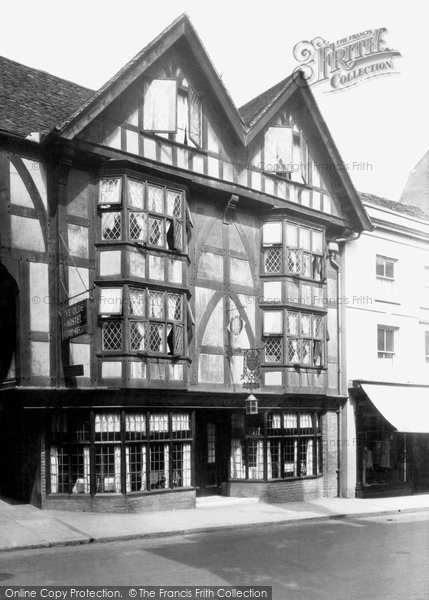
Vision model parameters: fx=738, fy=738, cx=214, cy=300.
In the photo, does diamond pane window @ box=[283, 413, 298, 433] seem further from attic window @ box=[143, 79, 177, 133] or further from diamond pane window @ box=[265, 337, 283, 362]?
attic window @ box=[143, 79, 177, 133]

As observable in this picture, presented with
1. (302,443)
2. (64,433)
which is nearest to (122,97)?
(64,433)

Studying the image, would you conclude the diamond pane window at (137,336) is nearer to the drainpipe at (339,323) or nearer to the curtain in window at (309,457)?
the curtain in window at (309,457)

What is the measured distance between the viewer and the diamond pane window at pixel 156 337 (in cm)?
1731

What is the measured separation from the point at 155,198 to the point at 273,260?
4.27 metres

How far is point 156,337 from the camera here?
17438 mm

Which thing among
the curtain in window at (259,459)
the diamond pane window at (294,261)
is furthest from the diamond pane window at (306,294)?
the curtain in window at (259,459)

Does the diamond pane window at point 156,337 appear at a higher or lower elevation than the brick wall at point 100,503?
higher

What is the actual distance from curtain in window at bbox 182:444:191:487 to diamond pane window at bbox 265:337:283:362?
3.52 m

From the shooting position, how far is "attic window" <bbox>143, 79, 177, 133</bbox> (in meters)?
17.9

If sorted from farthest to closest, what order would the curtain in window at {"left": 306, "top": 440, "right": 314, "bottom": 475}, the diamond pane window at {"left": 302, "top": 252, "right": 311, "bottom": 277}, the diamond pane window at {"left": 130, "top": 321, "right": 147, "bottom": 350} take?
the curtain in window at {"left": 306, "top": 440, "right": 314, "bottom": 475} → the diamond pane window at {"left": 302, "top": 252, "right": 311, "bottom": 277} → the diamond pane window at {"left": 130, "top": 321, "right": 147, "bottom": 350}

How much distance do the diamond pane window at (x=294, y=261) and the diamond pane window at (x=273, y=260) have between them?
0.27 meters

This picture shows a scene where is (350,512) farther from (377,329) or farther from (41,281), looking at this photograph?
(41,281)

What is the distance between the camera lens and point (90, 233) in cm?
1714

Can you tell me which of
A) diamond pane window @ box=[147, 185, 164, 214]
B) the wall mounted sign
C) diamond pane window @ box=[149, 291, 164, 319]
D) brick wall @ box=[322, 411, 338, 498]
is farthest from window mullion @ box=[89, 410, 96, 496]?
brick wall @ box=[322, 411, 338, 498]
